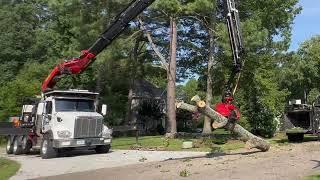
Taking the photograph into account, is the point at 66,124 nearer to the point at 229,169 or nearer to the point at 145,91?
the point at 229,169

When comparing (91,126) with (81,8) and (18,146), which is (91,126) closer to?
(18,146)

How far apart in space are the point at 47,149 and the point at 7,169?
459 centimetres

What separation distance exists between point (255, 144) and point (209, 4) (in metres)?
14.7

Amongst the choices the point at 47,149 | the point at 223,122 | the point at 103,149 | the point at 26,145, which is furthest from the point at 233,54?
the point at 26,145

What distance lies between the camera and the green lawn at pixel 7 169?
16517mm

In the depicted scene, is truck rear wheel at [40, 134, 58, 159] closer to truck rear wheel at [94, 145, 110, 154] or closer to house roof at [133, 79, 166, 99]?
truck rear wheel at [94, 145, 110, 154]

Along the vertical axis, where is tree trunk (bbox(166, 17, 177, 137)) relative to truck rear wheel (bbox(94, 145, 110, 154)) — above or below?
above

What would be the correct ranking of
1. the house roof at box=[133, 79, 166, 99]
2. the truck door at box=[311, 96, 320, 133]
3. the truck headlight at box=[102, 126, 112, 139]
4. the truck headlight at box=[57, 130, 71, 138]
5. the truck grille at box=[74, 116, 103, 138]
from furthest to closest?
1. the house roof at box=[133, 79, 166, 99]
2. the truck headlight at box=[102, 126, 112, 139]
3. the truck door at box=[311, 96, 320, 133]
4. the truck grille at box=[74, 116, 103, 138]
5. the truck headlight at box=[57, 130, 71, 138]

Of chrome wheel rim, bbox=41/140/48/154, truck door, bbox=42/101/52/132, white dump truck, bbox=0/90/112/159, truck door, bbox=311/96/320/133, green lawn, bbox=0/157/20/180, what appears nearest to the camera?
green lawn, bbox=0/157/20/180

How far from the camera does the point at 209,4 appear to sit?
1272 inches

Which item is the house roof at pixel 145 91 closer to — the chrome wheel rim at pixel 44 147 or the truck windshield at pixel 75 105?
the truck windshield at pixel 75 105

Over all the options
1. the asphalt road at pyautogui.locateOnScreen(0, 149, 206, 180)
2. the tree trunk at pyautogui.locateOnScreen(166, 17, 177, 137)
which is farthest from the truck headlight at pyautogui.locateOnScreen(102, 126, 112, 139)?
the tree trunk at pyautogui.locateOnScreen(166, 17, 177, 137)

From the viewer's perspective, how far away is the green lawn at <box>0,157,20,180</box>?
16.5 metres

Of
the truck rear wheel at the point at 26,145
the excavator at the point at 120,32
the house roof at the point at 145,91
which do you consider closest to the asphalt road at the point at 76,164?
the truck rear wheel at the point at 26,145
